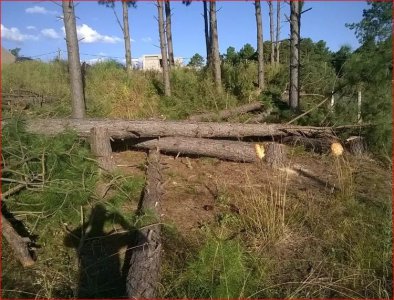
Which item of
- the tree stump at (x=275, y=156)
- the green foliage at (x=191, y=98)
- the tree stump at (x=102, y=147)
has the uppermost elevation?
the green foliage at (x=191, y=98)

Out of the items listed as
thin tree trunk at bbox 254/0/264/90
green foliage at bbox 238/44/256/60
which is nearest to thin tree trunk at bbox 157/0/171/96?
thin tree trunk at bbox 254/0/264/90

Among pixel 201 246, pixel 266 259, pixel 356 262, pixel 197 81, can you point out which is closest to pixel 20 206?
pixel 201 246

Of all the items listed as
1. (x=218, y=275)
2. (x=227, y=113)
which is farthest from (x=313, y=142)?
(x=218, y=275)

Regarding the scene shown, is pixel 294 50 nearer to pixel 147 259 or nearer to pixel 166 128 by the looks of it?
pixel 166 128

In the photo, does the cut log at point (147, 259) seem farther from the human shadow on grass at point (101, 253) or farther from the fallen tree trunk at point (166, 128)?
the fallen tree trunk at point (166, 128)

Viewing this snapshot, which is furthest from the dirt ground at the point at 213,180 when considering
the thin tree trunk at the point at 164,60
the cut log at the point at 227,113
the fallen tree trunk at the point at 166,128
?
the thin tree trunk at the point at 164,60

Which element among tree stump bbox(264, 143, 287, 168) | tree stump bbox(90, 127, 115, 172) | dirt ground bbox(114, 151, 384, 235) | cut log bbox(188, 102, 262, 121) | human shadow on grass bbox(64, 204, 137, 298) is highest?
cut log bbox(188, 102, 262, 121)

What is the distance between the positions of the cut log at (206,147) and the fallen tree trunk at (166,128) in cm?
15

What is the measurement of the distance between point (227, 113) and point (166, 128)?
394 centimetres

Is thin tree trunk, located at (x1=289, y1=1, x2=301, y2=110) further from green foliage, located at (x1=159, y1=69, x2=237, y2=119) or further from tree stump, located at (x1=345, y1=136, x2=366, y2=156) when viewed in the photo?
tree stump, located at (x1=345, y1=136, x2=366, y2=156)

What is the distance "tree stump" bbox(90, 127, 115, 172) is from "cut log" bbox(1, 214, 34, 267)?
7.07 ft

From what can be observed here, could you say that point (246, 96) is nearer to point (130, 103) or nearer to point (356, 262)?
point (130, 103)

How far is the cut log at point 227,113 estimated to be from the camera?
9.32 m

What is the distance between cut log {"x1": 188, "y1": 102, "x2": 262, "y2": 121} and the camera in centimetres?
932
